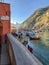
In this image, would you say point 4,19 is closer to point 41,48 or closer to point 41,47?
point 41,48

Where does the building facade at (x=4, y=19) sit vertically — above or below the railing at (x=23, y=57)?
above

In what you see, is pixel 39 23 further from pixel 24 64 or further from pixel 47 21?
pixel 24 64

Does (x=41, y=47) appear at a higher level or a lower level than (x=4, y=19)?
lower

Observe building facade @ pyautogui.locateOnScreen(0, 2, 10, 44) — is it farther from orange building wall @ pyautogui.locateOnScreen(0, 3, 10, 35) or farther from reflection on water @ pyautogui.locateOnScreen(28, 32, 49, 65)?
reflection on water @ pyautogui.locateOnScreen(28, 32, 49, 65)

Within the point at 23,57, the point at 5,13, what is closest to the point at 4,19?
the point at 5,13

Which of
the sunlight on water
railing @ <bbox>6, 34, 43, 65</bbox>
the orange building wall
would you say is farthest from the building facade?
railing @ <bbox>6, 34, 43, 65</bbox>

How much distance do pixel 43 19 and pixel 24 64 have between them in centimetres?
9046

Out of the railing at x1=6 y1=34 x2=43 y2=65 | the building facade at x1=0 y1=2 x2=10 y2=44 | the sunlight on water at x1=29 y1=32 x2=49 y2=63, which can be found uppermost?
the building facade at x1=0 y1=2 x2=10 y2=44

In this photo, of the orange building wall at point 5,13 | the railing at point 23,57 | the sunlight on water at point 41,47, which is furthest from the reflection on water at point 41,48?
the railing at point 23,57

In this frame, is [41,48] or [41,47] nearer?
[41,48]

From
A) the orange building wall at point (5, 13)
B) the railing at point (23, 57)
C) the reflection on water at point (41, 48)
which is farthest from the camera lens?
the reflection on water at point (41, 48)

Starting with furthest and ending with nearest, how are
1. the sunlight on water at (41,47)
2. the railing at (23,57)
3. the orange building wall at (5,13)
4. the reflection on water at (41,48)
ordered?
the sunlight on water at (41,47) < the reflection on water at (41,48) < the orange building wall at (5,13) < the railing at (23,57)

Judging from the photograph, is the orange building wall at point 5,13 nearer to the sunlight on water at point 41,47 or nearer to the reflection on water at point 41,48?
the reflection on water at point 41,48

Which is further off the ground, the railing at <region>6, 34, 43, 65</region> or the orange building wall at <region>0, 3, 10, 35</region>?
the orange building wall at <region>0, 3, 10, 35</region>
